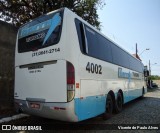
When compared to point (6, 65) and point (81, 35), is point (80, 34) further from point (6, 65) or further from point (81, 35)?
point (6, 65)

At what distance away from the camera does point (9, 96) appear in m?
9.29

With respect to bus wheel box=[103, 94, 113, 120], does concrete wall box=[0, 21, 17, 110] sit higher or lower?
higher

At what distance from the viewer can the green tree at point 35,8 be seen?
18141mm

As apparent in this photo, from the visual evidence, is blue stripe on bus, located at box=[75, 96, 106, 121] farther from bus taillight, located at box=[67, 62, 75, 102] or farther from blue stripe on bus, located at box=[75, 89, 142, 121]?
bus taillight, located at box=[67, 62, 75, 102]

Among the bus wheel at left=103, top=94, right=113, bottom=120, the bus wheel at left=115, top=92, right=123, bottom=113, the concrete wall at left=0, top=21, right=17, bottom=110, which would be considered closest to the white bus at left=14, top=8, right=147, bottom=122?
the bus wheel at left=103, top=94, right=113, bottom=120

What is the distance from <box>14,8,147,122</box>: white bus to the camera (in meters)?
5.32

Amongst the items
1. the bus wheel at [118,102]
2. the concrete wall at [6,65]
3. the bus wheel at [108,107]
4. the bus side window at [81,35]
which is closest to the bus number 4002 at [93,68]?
the bus side window at [81,35]

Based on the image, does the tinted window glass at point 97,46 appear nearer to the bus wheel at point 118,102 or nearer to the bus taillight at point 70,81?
the bus taillight at point 70,81

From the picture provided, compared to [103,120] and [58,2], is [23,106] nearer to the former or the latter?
[103,120]

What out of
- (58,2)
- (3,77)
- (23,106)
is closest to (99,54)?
(23,106)

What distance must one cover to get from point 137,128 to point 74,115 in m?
2.55

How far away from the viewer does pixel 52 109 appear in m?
5.39

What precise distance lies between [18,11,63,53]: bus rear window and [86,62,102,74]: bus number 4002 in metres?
1.18

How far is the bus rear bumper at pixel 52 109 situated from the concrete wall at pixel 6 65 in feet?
10.2
